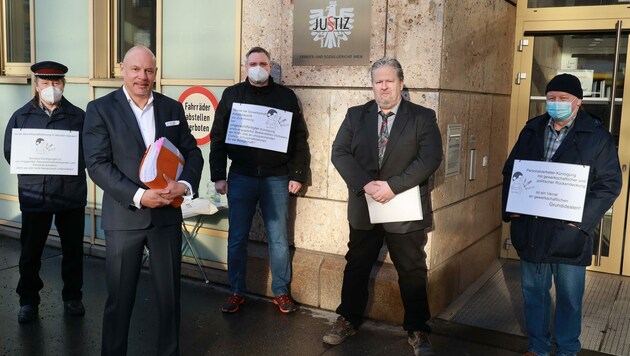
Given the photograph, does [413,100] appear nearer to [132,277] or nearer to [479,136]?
[479,136]

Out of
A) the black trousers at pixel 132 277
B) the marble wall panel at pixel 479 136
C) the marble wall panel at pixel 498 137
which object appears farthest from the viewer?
the marble wall panel at pixel 498 137

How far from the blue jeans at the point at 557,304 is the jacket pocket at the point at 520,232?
0.48 feet

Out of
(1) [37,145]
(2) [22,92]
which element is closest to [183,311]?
(1) [37,145]

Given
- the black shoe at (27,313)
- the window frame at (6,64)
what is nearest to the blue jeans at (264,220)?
the black shoe at (27,313)

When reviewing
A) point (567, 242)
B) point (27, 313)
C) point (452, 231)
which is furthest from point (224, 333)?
point (567, 242)

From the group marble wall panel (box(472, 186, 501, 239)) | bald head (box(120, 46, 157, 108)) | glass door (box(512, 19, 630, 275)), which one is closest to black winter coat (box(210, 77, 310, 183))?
bald head (box(120, 46, 157, 108))

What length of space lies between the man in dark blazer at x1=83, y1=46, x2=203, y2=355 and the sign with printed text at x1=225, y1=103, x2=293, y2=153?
1.16 metres

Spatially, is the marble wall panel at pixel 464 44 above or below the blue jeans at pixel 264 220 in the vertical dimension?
above

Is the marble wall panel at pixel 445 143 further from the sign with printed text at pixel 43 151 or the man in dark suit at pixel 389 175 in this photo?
the sign with printed text at pixel 43 151

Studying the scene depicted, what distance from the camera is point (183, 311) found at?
5.19 meters

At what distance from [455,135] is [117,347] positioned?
9.90 feet

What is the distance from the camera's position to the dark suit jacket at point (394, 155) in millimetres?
4211

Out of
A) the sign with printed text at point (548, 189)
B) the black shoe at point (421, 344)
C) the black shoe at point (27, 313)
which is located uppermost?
the sign with printed text at point (548, 189)

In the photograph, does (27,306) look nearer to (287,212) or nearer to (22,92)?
(287,212)
